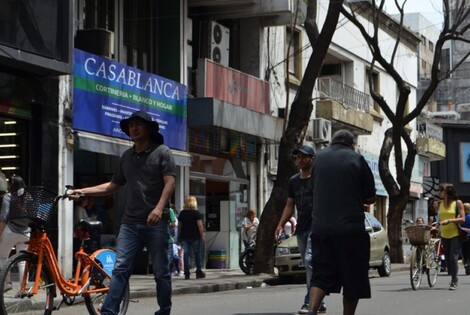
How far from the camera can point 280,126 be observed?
27016mm

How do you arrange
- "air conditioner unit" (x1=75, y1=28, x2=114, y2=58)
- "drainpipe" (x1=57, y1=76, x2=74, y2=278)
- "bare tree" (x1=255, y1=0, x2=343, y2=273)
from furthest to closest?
"bare tree" (x1=255, y1=0, x2=343, y2=273) → "air conditioner unit" (x1=75, y1=28, x2=114, y2=58) → "drainpipe" (x1=57, y1=76, x2=74, y2=278)

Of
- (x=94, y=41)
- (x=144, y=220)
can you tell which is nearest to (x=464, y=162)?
(x=94, y=41)

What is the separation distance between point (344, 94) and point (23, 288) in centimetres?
2401

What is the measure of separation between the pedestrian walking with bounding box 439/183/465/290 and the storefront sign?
674 centimetres

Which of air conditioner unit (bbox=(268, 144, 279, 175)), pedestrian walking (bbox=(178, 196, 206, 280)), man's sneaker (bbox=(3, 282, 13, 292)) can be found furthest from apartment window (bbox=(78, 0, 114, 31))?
man's sneaker (bbox=(3, 282, 13, 292))

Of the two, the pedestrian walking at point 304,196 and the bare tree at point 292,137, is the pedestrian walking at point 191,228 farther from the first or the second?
the pedestrian walking at point 304,196

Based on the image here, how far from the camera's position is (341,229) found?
8953 millimetres

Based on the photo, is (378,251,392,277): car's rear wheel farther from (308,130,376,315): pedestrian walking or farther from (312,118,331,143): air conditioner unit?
(308,130,376,315): pedestrian walking

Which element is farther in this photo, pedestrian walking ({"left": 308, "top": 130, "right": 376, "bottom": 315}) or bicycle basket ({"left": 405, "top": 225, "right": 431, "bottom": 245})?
bicycle basket ({"left": 405, "top": 225, "right": 431, "bottom": 245})

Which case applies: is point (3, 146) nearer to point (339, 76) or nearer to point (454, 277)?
point (454, 277)

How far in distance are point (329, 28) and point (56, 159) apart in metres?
6.32

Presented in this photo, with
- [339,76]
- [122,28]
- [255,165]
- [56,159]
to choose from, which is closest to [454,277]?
[56,159]

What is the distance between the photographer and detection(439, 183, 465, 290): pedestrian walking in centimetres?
1708

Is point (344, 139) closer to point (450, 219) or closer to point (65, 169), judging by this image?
point (450, 219)
